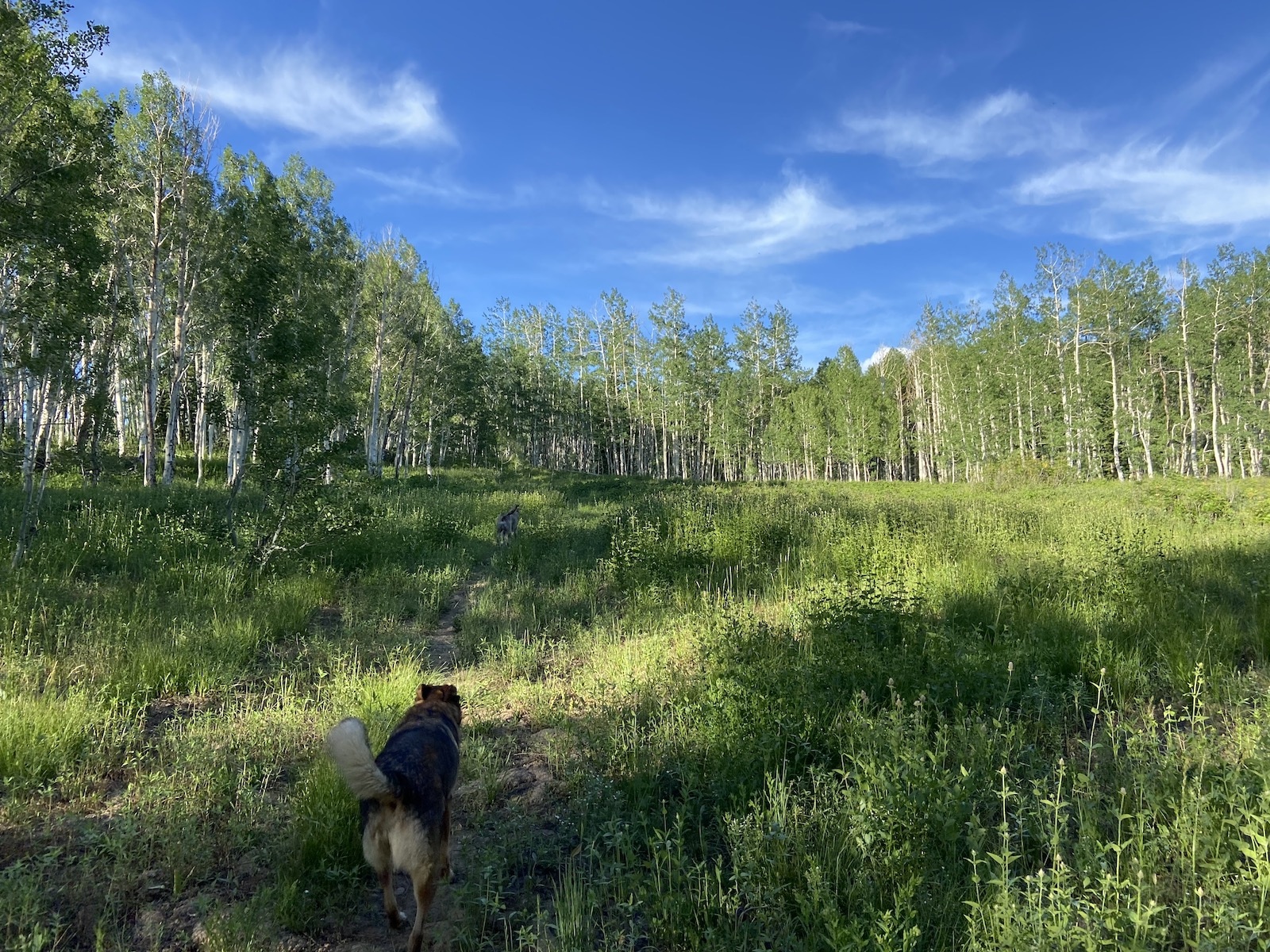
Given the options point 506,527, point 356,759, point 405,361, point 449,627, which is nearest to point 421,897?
point 356,759

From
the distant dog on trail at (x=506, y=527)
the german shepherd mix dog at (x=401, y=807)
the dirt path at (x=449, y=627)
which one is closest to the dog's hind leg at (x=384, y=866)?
the german shepherd mix dog at (x=401, y=807)

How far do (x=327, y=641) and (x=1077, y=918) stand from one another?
6.46 m

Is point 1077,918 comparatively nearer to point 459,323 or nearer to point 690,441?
point 459,323

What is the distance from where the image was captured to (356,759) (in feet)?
7.08

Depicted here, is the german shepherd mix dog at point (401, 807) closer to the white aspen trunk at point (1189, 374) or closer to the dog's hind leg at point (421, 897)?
the dog's hind leg at point (421, 897)

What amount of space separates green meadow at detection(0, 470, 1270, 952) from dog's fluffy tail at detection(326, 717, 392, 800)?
780mm

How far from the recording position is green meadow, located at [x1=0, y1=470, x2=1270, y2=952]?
2330 mm

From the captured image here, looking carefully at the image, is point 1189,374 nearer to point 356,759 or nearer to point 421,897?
point 421,897

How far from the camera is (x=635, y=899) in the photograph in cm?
258

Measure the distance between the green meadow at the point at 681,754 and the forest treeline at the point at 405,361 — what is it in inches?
141

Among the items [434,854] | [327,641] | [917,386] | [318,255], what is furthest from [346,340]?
[917,386]

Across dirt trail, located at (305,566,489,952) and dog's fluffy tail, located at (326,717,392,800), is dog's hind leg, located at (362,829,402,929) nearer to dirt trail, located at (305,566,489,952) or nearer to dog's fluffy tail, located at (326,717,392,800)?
dirt trail, located at (305,566,489,952)

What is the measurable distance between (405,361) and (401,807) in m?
34.6

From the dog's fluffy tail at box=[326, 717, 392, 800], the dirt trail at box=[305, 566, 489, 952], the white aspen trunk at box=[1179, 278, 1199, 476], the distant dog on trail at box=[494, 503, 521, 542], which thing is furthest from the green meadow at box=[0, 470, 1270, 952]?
the white aspen trunk at box=[1179, 278, 1199, 476]
